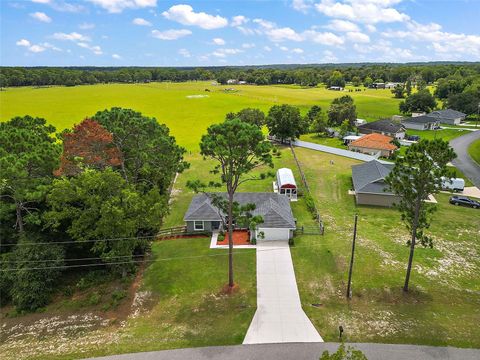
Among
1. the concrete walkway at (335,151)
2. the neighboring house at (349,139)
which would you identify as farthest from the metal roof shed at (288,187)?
the neighboring house at (349,139)

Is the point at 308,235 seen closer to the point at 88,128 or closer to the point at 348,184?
the point at 348,184

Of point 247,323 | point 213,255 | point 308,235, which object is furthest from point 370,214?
point 247,323

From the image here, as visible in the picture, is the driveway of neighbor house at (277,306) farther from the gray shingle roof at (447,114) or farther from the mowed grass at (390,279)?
the gray shingle roof at (447,114)

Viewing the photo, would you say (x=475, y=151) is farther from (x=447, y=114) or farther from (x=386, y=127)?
(x=447, y=114)

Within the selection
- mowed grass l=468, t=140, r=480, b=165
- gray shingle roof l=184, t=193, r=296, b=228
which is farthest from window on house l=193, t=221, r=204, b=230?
mowed grass l=468, t=140, r=480, b=165

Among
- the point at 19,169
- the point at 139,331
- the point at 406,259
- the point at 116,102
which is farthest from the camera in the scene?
the point at 116,102

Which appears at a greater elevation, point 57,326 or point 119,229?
point 119,229

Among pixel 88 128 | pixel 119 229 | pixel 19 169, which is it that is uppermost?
pixel 88 128
